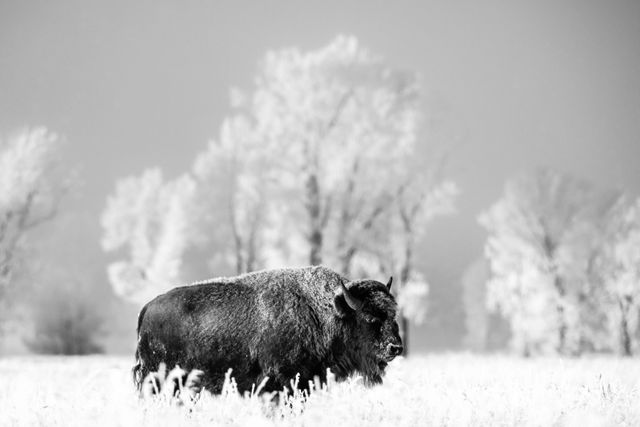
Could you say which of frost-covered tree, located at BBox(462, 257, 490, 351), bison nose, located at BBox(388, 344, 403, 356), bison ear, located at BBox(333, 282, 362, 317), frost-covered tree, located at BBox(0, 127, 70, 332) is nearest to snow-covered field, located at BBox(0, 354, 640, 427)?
bison nose, located at BBox(388, 344, 403, 356)

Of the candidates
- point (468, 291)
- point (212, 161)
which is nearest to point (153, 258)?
point (212, 161)

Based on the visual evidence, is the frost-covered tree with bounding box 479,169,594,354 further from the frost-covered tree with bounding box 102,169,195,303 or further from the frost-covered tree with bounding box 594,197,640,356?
the frost-covered tree with bounding box 102,169,195,303

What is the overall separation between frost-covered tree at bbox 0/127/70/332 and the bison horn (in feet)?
75.1

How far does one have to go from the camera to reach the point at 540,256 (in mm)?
28953

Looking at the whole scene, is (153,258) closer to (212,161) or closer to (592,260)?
(212,161)

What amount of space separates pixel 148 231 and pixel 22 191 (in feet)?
18.9

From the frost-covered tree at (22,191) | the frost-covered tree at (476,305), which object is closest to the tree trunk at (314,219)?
the frost-covered tree at (22,191)

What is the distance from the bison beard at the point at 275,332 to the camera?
646 centimetres

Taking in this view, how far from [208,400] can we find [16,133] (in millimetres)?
24285

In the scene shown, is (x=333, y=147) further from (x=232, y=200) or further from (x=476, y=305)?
(x=476, y=305)

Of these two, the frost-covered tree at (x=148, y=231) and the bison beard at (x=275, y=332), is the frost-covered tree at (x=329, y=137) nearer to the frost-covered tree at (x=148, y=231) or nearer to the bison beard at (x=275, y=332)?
the frost-covered tree at (x=148, y=231)

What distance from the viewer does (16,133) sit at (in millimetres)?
25797

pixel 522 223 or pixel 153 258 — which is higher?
pixel 522 223

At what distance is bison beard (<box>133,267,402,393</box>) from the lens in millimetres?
6461
